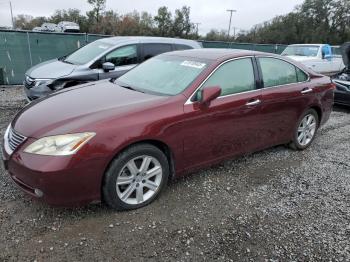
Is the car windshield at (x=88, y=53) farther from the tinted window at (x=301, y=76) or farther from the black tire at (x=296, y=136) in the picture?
the black tire at (x=296, y=136)

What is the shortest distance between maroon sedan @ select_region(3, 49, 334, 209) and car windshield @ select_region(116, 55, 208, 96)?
0.01m

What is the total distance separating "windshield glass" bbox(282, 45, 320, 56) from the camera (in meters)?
12.6

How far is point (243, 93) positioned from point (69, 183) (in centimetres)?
228

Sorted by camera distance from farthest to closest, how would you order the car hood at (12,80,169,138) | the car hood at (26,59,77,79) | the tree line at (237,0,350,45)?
1. the tree line at (237,0,350,45)
2. the car hood at (26,59,77,79)
3. the car hood at (12,80,169,138)

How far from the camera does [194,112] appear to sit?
3408mm

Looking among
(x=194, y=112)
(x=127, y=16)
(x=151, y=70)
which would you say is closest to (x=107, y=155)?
(x=194, y=112)

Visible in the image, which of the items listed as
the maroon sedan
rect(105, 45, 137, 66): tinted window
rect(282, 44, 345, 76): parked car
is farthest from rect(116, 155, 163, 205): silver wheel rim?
rect(282, 44, 345, 76): parked car

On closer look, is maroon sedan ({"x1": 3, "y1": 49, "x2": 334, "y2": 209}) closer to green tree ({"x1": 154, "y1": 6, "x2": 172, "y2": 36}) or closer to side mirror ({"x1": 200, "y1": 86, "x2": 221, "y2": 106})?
side mirror ({"x1": 200, "y1": 86, "x2": 221, "y2": 106})

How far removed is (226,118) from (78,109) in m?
1.64

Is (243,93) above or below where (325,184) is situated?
above

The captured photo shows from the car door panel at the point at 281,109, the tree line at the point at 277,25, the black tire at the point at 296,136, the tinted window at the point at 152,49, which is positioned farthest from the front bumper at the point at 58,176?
the tree line at the point at 277,25

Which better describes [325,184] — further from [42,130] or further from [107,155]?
[42,130]

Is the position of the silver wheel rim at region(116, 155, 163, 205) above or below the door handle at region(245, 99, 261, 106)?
below

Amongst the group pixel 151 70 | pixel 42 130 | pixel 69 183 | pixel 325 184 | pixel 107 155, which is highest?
pixel 151 70
